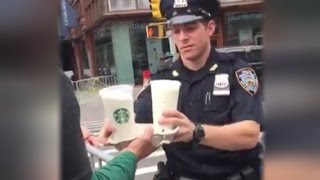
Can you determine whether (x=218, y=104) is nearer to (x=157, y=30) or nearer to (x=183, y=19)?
(x=183, y=19)

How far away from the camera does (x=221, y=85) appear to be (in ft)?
4.56

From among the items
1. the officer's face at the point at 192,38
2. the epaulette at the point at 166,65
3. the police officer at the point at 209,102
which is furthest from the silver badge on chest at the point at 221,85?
the epaulette at the point at 166,65

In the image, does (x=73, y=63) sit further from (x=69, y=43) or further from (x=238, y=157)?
(x=238, y=157)

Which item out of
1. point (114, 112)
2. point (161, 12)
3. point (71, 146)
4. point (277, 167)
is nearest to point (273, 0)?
point (277, 167)

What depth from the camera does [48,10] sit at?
1.35ft

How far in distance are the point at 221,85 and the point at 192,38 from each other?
180 millimetres

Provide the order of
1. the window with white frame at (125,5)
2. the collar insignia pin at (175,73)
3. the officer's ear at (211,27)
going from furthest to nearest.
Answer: the window with white frame at (125,5), the collar insignia pin at (175,73), the officer's ear at (211,27)

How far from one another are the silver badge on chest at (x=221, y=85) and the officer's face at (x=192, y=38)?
Result: 11 centimetres

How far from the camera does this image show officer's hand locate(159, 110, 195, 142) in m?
1.06

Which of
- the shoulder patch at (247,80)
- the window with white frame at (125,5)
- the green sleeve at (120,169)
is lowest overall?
the green sleeve at (120,169)

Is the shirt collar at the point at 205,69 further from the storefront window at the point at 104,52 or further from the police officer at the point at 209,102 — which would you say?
the storefront window at the point at 104,52

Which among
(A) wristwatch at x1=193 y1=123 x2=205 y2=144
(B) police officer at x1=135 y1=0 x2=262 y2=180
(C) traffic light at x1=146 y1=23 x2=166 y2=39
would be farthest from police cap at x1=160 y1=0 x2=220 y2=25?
(A) wristwatch at x1=193 y1=123 x2=205 y2=144

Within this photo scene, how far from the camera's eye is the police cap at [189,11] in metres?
1.34

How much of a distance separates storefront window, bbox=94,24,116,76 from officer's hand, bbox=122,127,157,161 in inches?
9.4
